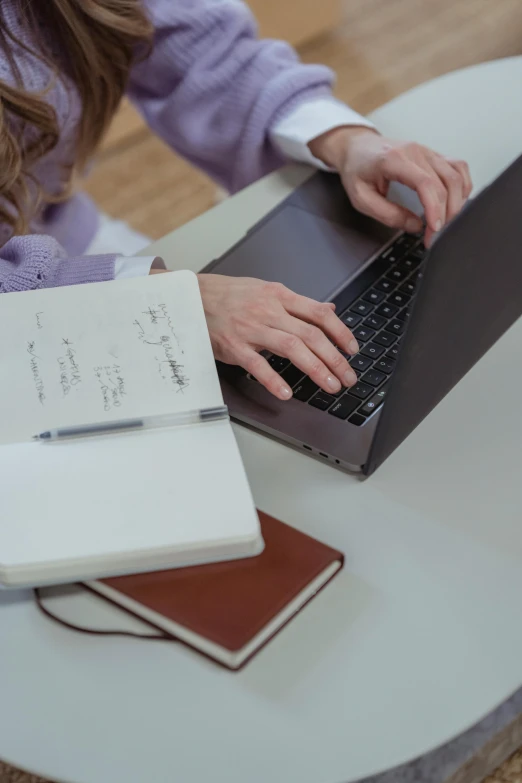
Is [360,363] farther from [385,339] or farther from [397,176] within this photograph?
[397,176]

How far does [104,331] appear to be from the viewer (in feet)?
2.16

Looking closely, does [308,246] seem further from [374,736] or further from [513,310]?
[374,736]

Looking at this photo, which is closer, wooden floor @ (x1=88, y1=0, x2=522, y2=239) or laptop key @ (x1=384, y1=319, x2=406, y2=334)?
laptop key @ (x1=384, y1=319, x2=406, y2=334)

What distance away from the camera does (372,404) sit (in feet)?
2.19

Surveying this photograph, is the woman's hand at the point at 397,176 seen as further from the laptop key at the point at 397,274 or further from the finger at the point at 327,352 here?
the finger at the point at 327,352

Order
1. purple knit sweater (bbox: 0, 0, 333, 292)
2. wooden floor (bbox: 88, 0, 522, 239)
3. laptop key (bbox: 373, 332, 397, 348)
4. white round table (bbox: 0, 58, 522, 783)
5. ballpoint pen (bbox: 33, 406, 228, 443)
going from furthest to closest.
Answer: wooden floor (bbox: 88, 0, 522, 239) < purple knit sweater (bbox: 0, 0, 333, 292) < laptop key (bbox: 373, 332, 397, 348) < ballpoint pen (bbox: 33, 406, 228, 443) < white round table (bbox: 0, 58, 522, 783)

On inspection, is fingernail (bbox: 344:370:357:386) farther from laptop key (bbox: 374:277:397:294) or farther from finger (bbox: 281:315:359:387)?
laptop key (bbox: 374:277:397:294)

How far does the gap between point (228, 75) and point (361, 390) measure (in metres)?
0.45

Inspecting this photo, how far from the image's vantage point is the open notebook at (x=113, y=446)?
54cm

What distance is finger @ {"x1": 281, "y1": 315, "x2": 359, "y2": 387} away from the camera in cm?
66

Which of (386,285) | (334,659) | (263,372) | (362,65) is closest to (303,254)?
(386,285)

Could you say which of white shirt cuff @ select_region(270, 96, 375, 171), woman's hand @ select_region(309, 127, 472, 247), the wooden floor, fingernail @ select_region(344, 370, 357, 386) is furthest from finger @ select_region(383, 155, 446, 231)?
the wooden floor

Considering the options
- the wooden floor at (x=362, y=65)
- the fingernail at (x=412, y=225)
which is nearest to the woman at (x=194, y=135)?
the fingernail at (x=412, y=225)

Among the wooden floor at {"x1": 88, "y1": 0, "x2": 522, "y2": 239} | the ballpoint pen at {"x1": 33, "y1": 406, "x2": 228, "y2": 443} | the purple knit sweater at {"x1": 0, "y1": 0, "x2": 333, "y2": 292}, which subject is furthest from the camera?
A: the wooden floor at {"x1": 88, "y1": 0, "x2": 522, "y2": 239}
